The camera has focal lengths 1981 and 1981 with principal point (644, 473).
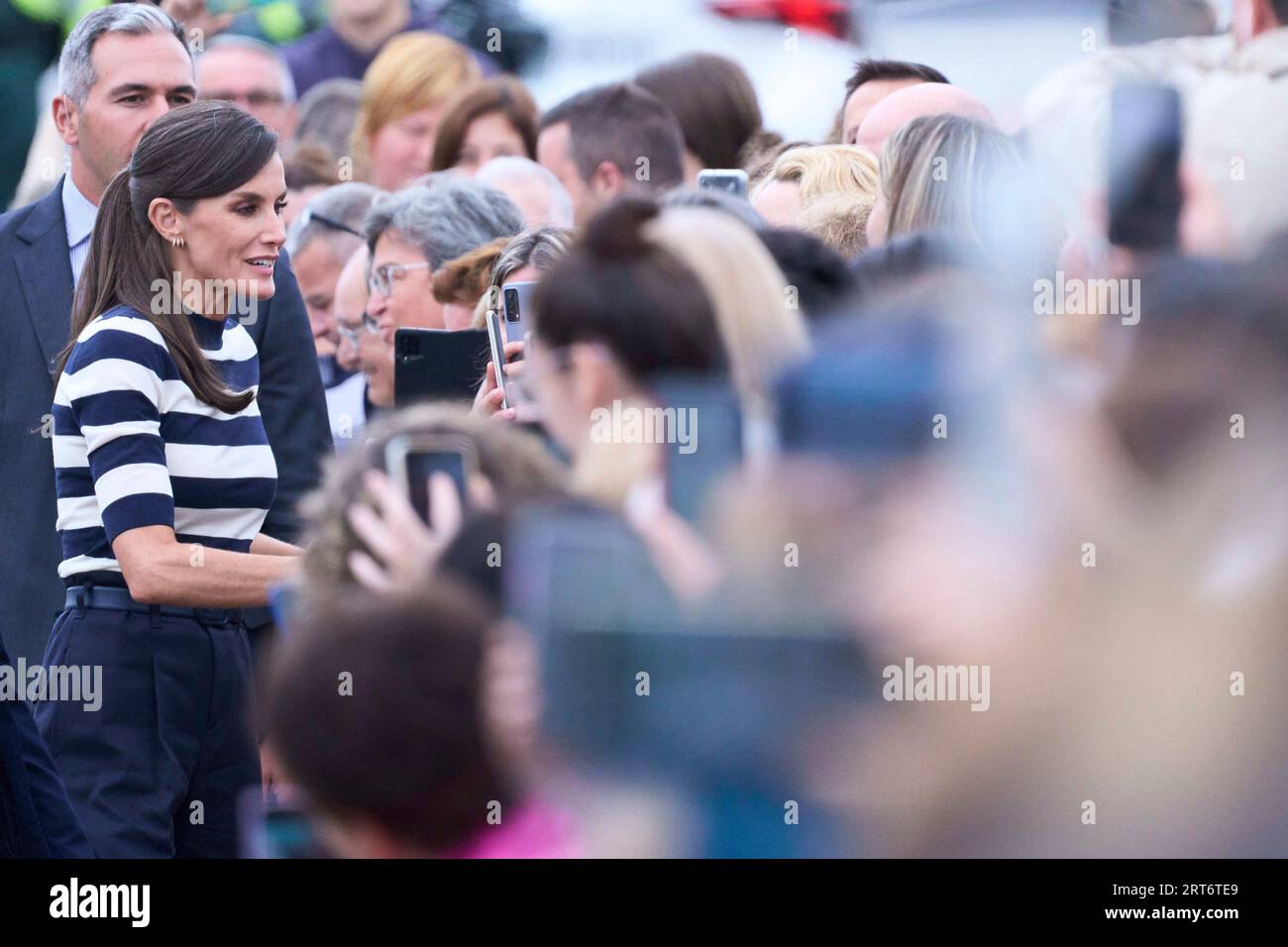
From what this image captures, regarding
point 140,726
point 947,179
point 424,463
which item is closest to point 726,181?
point 947,179

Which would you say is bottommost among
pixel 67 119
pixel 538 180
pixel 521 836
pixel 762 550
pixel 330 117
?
pixel 521 836

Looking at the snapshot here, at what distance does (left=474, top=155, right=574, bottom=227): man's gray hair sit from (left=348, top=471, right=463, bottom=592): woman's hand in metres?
2.48

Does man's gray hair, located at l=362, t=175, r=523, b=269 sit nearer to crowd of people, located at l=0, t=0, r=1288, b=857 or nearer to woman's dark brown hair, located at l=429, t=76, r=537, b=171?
crowd of people, located at l=0, t=0, r=1288, b=857

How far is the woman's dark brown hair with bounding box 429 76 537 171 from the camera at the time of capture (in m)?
5.32

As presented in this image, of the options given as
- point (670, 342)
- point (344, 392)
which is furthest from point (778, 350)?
point (344, 392)

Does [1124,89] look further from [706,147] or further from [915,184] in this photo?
[706,147]

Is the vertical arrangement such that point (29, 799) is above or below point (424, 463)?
below

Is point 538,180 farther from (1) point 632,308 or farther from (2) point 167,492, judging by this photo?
(1) point 632,308

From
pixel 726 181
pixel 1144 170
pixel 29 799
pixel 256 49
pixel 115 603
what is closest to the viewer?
pixel 29 799

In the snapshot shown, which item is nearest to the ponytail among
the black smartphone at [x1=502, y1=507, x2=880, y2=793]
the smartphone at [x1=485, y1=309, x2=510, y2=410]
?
the smartphone at [x1=485, y1=309, x2=510, y2=410]

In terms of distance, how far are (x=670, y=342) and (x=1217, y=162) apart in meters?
0.99

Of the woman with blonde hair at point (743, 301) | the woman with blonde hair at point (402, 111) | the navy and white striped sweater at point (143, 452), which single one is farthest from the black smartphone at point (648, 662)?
the woman with blonde hair at point (402, 111)

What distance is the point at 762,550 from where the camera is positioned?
6.52ft

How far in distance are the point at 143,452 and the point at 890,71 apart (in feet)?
7.82
